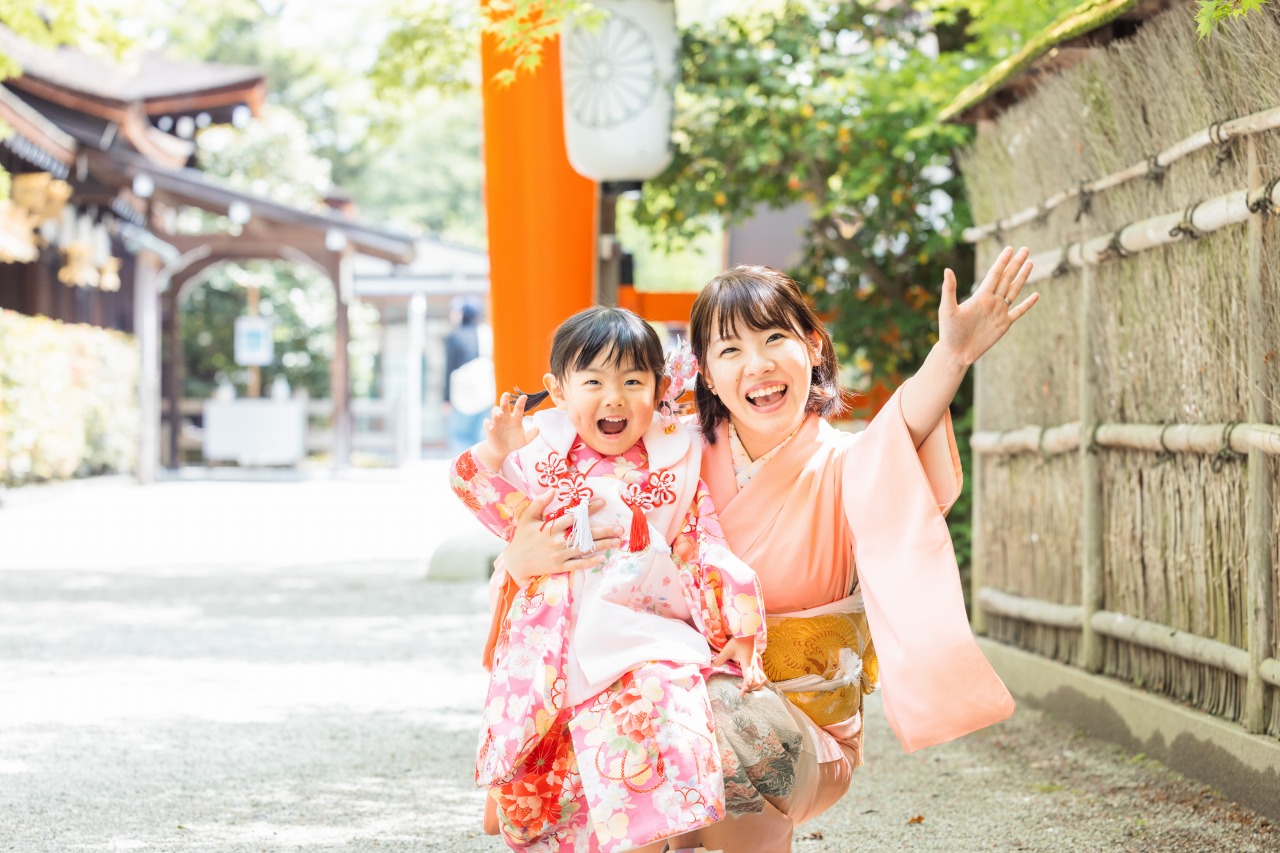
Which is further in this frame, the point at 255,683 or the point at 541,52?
the point at 541,52

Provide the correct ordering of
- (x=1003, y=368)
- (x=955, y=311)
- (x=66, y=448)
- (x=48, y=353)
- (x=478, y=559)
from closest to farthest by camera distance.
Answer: (x=955, y=311) → (x=1003, y=368) → (x=478, y=559) → (x=48, y=353) → (x=66, y=448)

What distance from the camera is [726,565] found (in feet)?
7.81

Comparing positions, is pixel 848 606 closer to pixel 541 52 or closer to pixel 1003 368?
pixel 1003 368

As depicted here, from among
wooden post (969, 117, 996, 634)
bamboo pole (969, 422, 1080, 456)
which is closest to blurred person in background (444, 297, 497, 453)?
wooden post (969, 117, 996, 634)

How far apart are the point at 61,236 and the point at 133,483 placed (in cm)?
314

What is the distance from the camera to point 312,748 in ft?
13.9

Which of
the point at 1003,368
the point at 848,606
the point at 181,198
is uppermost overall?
the point at 181,198

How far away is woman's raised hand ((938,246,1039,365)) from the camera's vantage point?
2324 millimetres

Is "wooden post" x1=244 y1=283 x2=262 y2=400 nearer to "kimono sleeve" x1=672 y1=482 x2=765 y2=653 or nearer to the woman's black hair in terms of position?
the woman's black hair

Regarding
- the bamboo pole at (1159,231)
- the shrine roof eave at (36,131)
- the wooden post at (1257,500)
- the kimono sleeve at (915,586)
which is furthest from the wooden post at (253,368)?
the kimono sleeve at (915,586)

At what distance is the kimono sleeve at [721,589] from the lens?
2352 millimetres

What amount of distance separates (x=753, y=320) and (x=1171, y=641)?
2.01m

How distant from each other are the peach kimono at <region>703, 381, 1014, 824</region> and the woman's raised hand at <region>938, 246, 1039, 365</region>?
0.15m

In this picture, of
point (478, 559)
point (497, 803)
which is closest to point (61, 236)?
point (478, 559)
